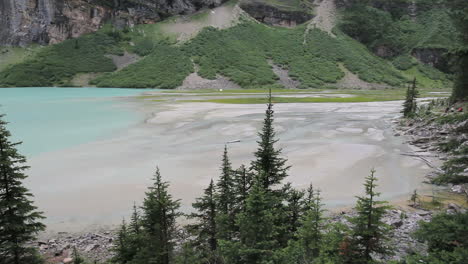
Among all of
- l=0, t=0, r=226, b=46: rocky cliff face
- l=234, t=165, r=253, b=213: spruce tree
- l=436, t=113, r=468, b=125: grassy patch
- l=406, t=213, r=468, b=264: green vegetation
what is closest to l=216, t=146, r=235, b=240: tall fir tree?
l=234, t=165, r=253, b=213: spruce tree

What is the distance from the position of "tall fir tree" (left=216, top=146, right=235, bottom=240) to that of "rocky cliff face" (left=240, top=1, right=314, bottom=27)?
131124 millimetres

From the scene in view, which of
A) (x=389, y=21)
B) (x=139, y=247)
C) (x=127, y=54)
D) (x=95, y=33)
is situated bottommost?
(x=139, y=247)

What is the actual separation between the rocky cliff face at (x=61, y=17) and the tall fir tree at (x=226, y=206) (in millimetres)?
125580

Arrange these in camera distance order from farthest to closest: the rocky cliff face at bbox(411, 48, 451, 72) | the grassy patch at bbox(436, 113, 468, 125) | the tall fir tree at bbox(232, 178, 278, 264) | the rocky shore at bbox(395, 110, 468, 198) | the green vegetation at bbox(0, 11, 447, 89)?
the rocky cliff face at bbox(411, 48, 451, 72) < the green vegetation at bbox(0, 11, 447, 89) < the rocky shore at bbox(395, 110, 468, 198) < the grassy patch at bbox(436, 113, 468, 125) < the tall fir tree at bbox(232, 178, 278, 264)

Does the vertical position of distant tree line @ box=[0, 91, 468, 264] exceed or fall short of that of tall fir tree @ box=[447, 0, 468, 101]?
it falls short

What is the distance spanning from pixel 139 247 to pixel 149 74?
86.8 metres

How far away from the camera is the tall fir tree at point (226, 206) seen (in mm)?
6789

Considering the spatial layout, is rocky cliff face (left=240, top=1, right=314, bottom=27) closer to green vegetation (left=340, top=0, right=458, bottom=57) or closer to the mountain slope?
the mountain slope

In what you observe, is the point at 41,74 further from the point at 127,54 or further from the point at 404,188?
the point at 404,188

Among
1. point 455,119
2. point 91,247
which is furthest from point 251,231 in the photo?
point 455,119

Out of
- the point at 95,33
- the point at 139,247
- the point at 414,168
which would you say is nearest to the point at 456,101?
the point at 414,168

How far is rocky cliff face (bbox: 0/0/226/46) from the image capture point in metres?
104

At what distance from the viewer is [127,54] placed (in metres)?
103

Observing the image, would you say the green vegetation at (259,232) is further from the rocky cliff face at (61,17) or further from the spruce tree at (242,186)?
the rocky cliff face at (61,17)
